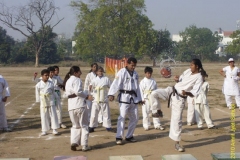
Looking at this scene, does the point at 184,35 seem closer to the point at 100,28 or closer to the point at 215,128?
the point at 100,28

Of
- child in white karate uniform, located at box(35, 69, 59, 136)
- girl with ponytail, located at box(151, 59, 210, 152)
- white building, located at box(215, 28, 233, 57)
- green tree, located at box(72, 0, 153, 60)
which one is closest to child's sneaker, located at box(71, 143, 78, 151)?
child in white karate uniform, located at box(35, 69, 59, 136)

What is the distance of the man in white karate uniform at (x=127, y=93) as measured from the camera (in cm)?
922

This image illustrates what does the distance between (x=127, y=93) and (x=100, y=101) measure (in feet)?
5.70

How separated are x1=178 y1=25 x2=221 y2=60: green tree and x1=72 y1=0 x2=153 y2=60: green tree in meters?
24.4

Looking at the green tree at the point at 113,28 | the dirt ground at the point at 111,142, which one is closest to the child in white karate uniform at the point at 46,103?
the dirt ground at the point at 111,142

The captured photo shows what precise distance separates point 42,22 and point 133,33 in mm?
17176

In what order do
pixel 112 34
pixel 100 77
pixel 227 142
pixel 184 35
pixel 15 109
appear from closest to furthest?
pixel 227 142, pixel 100 77, pixel 15 109, pixel 112 34, pixel 184 35

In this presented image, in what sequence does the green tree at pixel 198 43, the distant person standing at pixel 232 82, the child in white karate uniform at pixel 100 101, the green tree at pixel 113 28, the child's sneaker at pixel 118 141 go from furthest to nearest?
the green tree at pixel 198 43 → the green tree at pixel 113 28 → the distant person standing at pixel 232 82 → the child in white karate uniform at pixel 100 101 → the child's sneaker at pixel 118 141

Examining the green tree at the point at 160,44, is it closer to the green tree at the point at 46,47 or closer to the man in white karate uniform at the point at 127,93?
the green tree at the point at 46,47

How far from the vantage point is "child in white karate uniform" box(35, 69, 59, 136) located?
33.9 ft

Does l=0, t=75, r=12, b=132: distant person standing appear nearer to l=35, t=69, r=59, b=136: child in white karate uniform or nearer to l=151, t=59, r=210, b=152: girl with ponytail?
l=35, t=69, r=59, b=136: child in white karate uniform

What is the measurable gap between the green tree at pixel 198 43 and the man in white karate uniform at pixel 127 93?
244ft

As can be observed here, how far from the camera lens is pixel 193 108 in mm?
11758

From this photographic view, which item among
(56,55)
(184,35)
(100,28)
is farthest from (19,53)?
(184,35)
